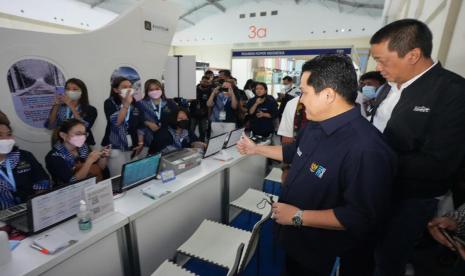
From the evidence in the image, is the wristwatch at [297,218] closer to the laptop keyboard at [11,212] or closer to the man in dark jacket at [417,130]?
the man in dark jacket at [417,130]

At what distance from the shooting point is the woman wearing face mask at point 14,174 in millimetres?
1758

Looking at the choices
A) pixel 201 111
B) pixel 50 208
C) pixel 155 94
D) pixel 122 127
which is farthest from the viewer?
pixel 201 111

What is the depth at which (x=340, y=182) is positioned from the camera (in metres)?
1.02

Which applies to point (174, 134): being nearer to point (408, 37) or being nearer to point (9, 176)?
point (9, 176)

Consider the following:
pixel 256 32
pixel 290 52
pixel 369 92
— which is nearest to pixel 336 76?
pixel 369 92

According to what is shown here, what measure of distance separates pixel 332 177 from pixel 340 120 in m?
0.24

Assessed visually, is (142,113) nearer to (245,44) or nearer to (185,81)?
(185,81)

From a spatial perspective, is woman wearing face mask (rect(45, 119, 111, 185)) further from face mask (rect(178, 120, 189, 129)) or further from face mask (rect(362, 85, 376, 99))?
face mask (rect(362, 85, 376, 99))

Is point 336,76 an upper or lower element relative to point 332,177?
upper

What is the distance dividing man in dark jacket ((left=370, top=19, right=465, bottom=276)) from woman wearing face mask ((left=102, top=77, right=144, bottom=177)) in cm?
263

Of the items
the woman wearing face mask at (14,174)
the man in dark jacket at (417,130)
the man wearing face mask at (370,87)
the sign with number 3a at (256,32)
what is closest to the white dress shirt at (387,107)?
the man in dark jacket at (417,130)

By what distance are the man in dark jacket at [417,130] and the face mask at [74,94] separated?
3.05 metres

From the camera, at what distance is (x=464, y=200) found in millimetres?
1315

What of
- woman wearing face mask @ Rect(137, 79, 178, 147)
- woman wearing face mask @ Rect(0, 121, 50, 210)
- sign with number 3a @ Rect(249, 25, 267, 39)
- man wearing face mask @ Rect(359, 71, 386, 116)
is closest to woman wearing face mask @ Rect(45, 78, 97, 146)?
woman wearing face mask @ Rect(137, 79, 178, 147)
